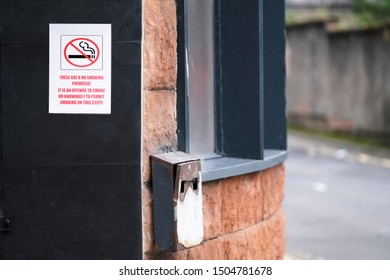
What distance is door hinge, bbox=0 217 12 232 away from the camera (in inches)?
198

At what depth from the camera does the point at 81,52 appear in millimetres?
5062

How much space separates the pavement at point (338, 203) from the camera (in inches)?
392

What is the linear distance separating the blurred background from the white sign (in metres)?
4.74

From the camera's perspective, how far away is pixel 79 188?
199 inches

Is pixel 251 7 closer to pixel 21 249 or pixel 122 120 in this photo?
pixel 122 120

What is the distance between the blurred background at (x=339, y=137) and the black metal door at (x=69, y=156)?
4.54m

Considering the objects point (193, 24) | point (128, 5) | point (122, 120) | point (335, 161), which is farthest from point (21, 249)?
point (335, 161)

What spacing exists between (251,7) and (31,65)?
Result: 5.94 ft

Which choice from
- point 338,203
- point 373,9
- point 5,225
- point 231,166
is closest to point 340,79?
point 373,9

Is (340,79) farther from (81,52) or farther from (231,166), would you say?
(81,52)

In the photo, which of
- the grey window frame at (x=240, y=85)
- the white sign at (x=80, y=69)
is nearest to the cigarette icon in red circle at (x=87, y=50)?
the white sign at (x=80, y=69)

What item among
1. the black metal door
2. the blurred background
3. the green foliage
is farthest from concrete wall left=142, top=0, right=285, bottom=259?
the green foliage

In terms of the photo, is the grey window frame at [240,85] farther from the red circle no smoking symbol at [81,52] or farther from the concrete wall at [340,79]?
the concrete wall at [340,79]
